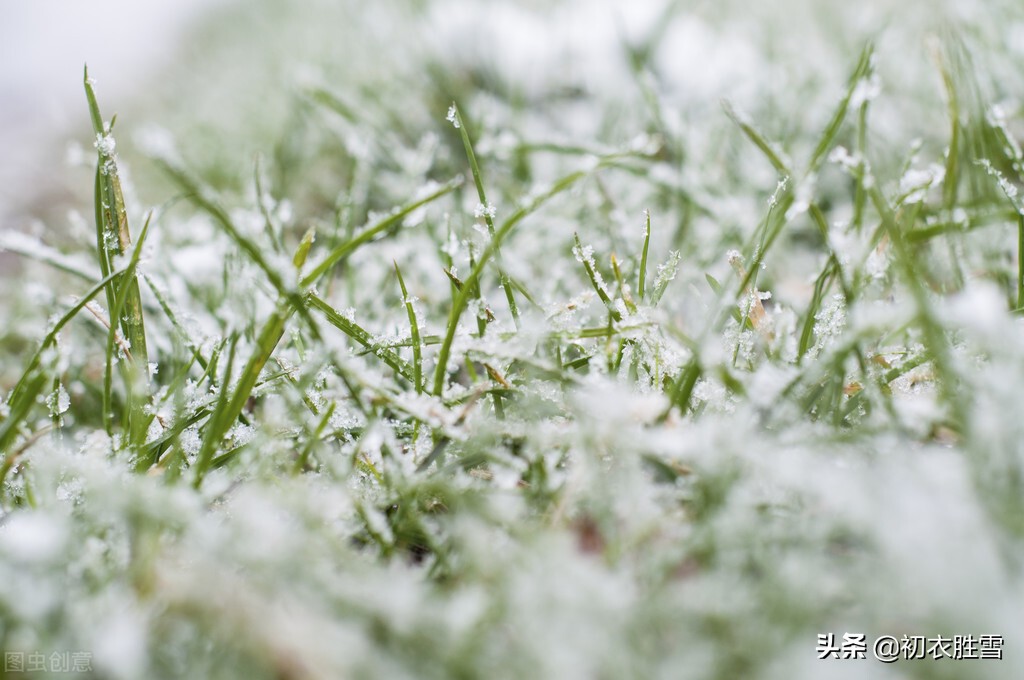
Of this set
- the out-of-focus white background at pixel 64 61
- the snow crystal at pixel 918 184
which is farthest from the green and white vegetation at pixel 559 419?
the out-of-focus white background at pixel 64 61

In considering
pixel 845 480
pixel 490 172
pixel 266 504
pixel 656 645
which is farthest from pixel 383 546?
pixel 490 172

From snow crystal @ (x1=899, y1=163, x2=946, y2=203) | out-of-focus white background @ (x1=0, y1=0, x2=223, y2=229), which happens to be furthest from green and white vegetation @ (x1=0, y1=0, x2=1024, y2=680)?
out-of-focus white background @ (x1=0, y1=0, x2=223, y2=229)

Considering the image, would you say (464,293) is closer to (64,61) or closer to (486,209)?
(486,209)

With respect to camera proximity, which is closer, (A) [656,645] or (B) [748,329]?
(A) [656,645]

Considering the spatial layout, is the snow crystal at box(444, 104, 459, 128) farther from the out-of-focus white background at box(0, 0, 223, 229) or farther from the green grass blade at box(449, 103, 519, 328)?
the out-of-focus white background at box(0, 0, 223, 229)

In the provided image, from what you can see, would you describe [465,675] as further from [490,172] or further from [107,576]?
[490,172]

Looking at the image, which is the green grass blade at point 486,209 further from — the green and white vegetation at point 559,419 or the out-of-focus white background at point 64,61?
the out-of-focus white background at point 64,61
